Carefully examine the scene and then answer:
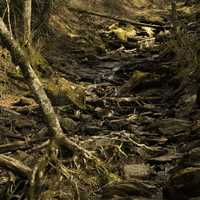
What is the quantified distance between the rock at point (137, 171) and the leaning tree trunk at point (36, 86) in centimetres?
103

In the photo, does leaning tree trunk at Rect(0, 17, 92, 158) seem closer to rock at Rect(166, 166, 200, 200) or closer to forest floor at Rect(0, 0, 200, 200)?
forest floor at Rect(0, 0, 200, 200)

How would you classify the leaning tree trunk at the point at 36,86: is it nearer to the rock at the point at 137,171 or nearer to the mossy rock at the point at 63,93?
the rock at the point at 137,171

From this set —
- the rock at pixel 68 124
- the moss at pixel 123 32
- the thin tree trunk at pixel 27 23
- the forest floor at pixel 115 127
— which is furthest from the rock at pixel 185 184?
the moss at pixel 123 32

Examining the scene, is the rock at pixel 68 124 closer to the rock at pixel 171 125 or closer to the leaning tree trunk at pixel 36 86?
the rock at pixel 171 125

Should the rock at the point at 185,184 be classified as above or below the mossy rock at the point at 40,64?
above

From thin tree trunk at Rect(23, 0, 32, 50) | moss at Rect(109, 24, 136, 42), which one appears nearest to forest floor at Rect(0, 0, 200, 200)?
moss at Rect(109, 24, 136, 42)

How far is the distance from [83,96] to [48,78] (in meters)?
1.70

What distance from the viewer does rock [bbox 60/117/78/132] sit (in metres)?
9.51

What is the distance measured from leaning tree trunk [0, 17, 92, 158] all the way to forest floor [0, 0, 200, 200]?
18 cm

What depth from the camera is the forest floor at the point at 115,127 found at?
6.35 meters

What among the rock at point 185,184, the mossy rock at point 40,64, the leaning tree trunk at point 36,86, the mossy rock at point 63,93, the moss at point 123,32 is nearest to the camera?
the rock at point 185,184

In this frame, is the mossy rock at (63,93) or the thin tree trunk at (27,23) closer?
the mossy rock at (63,93)

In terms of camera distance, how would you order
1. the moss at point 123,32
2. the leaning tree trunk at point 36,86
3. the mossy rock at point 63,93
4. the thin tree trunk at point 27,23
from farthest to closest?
the moss at point 123,32 < the thin tree trunk at point 27,23 < the mossy rock at point 63,93 < the leaning tree trunk at point 36,86

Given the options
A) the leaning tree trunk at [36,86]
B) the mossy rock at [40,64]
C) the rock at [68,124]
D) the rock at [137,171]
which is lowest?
the mossy rock at [40,64]
